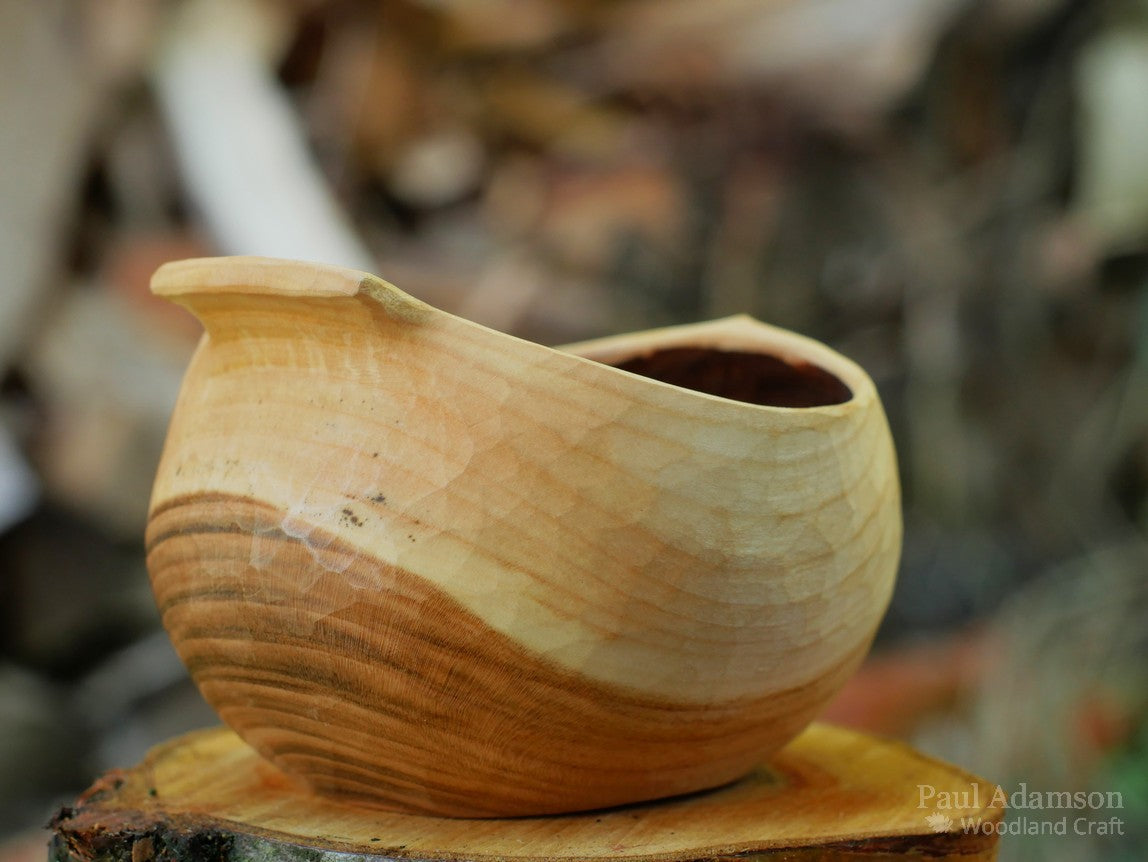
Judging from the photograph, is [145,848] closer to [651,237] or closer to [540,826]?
[540,826]

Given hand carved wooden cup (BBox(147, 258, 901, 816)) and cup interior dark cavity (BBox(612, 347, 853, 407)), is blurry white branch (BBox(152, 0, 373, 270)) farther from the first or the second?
hand carved wooden cup (BBox(147, 258, 901, 816))

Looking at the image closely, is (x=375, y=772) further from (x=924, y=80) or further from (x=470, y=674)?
(x=924, y=80)

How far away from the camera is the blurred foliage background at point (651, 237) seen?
2.06m

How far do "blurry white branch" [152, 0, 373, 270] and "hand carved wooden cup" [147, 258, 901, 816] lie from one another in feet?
4.73

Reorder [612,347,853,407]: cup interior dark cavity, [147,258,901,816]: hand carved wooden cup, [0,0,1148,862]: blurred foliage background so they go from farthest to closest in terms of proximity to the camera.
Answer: [0,0,1148,862]: blurred foliage background, [612,347,853,407]: cup interior dark cavity, [147,258,901,816]: hand carved wooden cup

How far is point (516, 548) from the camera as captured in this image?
0.66 meters

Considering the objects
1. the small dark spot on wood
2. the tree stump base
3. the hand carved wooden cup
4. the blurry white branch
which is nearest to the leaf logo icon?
the tree stump base

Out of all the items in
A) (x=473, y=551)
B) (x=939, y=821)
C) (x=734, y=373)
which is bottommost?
(x=939, y=821)

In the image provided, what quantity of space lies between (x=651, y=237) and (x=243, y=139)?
869 mm

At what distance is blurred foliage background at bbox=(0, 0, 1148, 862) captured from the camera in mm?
2057

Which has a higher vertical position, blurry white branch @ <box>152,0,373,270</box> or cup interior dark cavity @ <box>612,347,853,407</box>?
blurry white branch @ <box>152,0,373,270</box>

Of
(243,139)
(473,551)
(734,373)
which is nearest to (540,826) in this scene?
(473,551)

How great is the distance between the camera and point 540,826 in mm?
753

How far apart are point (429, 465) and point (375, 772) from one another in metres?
0.22
